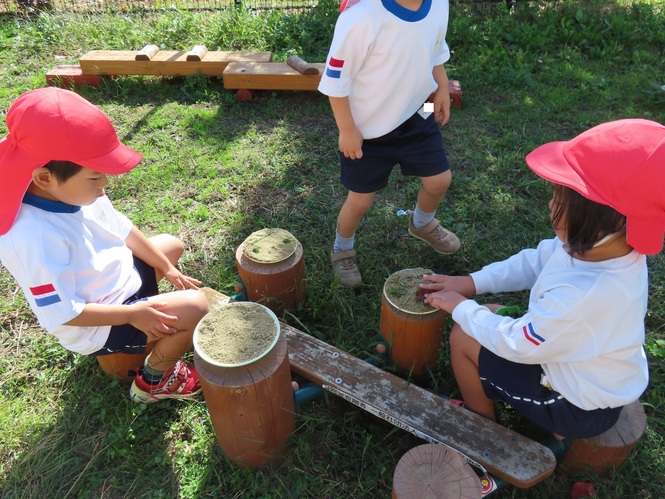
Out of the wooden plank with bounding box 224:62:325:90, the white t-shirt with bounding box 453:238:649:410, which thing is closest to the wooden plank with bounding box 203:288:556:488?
the white t-shirt with bounding box 453:238:649:410

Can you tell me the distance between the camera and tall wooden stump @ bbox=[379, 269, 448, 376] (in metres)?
2.11

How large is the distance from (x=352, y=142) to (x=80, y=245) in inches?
49.3

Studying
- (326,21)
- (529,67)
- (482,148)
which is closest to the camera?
(482,148)

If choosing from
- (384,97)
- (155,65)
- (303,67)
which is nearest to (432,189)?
(384,97)

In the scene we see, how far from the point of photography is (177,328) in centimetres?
221

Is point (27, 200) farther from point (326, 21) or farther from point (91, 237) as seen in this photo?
point (326, 21)

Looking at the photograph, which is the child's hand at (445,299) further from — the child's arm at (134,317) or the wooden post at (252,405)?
the child's arm at (134,317)

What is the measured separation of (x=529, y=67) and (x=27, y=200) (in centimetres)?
463

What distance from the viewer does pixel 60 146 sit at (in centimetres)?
173

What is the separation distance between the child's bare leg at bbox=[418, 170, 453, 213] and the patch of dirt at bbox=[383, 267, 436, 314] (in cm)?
68

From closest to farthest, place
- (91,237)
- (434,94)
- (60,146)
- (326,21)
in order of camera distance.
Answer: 1. (60,146)
2. (91,237)
3. (434,94)
4. (326,21)

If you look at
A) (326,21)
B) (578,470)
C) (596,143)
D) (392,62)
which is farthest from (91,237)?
(326,21)

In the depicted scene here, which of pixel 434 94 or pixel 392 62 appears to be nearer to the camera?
pixel 392 62

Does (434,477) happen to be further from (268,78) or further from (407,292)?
(268,78)
